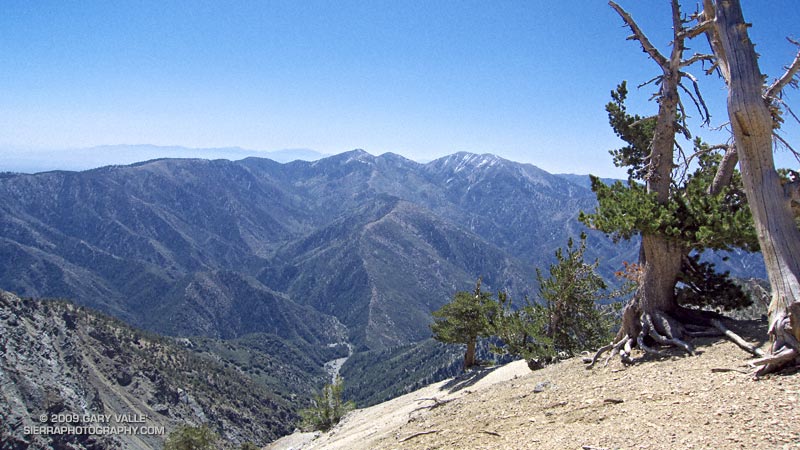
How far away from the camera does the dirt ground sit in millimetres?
8141

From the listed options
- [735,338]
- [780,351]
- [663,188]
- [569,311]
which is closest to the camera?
[780,351]

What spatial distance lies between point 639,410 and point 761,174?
21.9 feet

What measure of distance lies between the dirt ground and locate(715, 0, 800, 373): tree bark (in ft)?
4.52

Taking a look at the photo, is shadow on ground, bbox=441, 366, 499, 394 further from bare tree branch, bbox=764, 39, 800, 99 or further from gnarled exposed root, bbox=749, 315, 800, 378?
bare tree branch, bbox=764, 39, 800, 99

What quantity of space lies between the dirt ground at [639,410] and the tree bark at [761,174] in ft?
4.52

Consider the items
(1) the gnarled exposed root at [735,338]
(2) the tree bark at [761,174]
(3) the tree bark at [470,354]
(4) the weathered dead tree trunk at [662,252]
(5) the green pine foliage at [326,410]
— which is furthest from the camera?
(5) the green pine foliage at [326,410]

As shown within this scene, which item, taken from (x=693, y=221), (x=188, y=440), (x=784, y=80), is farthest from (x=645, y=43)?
(x=188, y=440)

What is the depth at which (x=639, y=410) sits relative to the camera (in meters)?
9.77

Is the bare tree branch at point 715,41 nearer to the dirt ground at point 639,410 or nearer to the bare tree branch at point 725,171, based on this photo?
the bare tree branch at point 725,171

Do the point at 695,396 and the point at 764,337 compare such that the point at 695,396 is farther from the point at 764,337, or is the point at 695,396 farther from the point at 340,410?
the point at 340,410

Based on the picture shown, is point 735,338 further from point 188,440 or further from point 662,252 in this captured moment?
point 188,440

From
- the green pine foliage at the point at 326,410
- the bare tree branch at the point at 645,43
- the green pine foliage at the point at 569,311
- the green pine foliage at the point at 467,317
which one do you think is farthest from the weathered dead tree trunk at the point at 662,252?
the green pine foliage at the point at 326,410

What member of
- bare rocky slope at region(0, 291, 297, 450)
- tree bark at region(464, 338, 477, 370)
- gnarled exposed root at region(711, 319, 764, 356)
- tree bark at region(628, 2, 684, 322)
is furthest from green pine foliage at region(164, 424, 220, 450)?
gnarled exposed root at region(711, 319, 764, 356)

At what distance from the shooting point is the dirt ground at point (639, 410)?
26.7 ft
